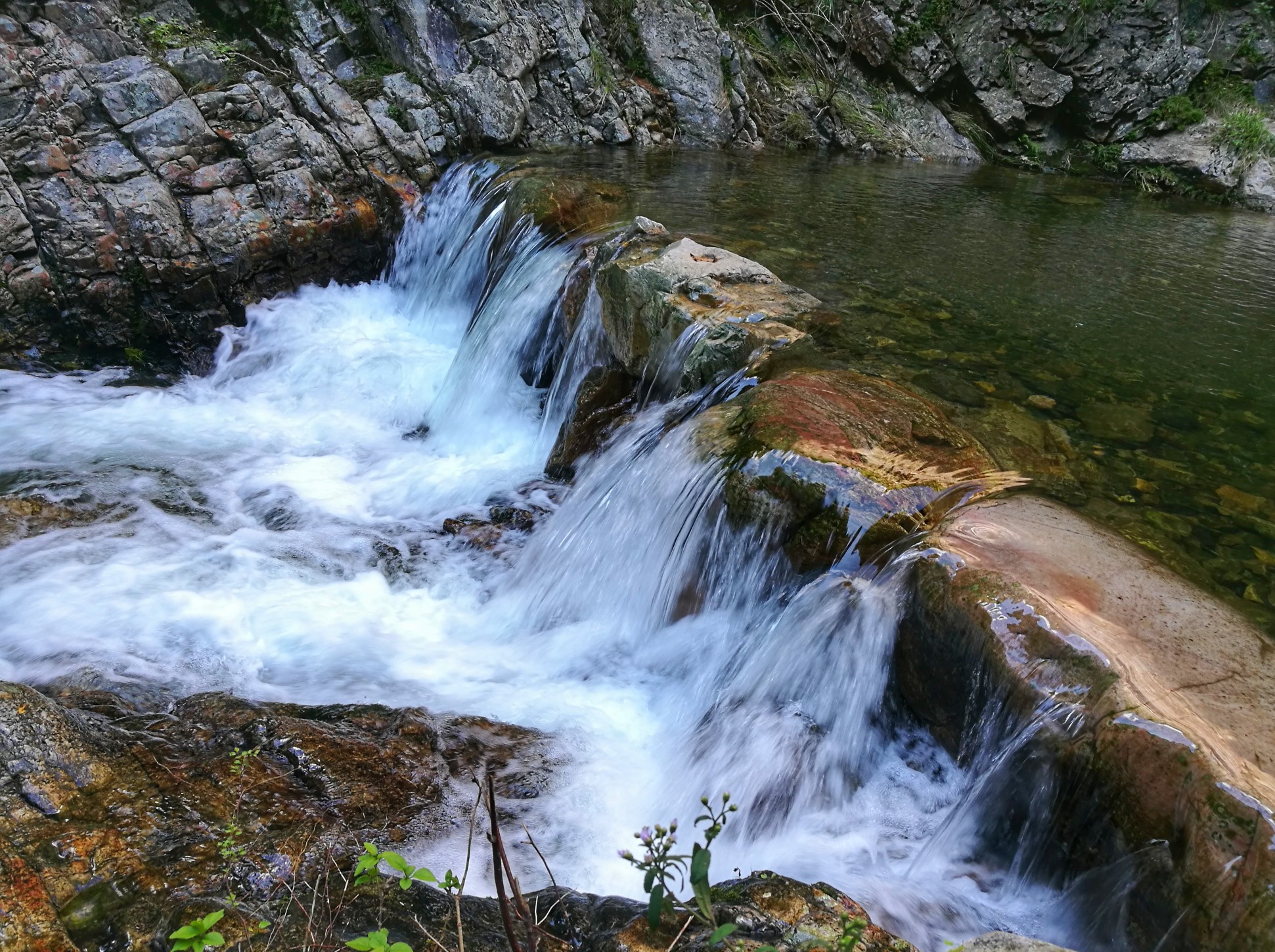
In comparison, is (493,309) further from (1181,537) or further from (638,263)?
(1181,537)

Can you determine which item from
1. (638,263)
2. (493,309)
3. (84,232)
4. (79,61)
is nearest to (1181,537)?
(638,263)

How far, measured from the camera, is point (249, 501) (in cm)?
535

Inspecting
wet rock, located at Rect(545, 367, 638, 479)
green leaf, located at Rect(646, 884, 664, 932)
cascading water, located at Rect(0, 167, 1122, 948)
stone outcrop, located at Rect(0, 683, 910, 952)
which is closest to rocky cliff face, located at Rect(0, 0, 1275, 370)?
cascading water, located at Rect(0, 167, 1122, 948)

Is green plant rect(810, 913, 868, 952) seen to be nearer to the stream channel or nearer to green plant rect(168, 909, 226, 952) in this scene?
the stream channel

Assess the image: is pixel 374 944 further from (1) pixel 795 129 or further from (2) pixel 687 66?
(1) pixel 795 129

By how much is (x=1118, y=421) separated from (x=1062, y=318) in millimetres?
1573

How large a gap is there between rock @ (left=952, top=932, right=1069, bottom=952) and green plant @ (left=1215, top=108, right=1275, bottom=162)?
13.2 m

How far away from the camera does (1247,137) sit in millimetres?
11305

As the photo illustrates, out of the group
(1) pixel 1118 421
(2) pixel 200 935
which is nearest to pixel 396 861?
(2) pixel 200 935

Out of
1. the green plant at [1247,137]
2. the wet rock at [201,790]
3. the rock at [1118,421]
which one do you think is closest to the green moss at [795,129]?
the green plant at [1247,137]

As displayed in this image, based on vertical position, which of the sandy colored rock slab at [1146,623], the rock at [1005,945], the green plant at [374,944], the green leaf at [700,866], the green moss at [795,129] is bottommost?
the rock at [1005,945]

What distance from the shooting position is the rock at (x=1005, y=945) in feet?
5.77

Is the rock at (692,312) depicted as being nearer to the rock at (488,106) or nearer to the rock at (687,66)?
the rock at (488,106)

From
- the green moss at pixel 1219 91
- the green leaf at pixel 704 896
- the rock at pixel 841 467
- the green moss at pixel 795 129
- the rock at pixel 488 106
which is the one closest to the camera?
the green leaf at pixel 704 896
